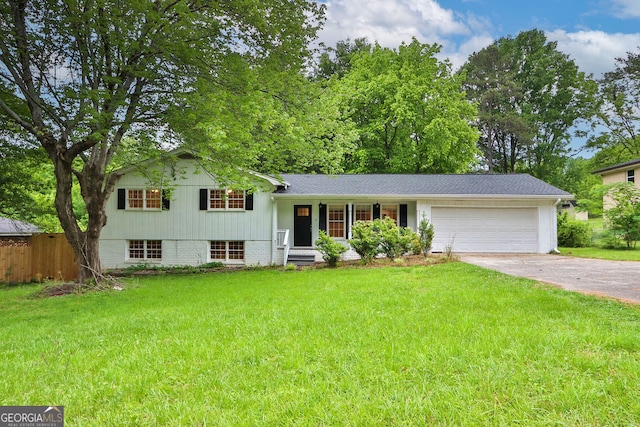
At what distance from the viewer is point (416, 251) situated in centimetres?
1264

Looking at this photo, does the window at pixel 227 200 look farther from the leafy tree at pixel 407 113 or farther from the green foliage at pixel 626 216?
the green foliage at pixel 626 216

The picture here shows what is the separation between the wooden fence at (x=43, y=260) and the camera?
12.8 m

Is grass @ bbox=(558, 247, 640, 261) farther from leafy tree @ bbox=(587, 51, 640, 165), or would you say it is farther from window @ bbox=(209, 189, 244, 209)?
leafy tree @ bbox=(587, 51, 640, 165)

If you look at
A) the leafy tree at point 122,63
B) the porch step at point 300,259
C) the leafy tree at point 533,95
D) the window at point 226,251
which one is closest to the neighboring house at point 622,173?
the leafy tree at point 533,95

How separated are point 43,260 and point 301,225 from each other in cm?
952

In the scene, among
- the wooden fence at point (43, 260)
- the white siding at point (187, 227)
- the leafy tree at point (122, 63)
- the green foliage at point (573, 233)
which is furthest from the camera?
the green foliage at point (573, 233)

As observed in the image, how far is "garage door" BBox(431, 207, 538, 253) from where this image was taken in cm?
1484

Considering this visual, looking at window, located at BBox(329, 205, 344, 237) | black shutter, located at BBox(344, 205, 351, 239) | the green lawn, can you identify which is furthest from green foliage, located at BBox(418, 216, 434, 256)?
the green lawn

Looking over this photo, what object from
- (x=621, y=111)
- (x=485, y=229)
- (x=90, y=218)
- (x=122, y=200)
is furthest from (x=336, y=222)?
(x=621, y=111)

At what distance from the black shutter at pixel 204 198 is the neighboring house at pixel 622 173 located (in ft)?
70.9

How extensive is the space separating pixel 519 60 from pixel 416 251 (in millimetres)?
28009

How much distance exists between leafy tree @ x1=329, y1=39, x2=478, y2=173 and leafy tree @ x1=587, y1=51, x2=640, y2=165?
570 inches

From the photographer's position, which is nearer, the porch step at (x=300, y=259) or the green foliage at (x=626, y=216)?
the porch step at (x=300, y=259)

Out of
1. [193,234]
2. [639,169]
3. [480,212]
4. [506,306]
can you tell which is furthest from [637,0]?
[193,234]
